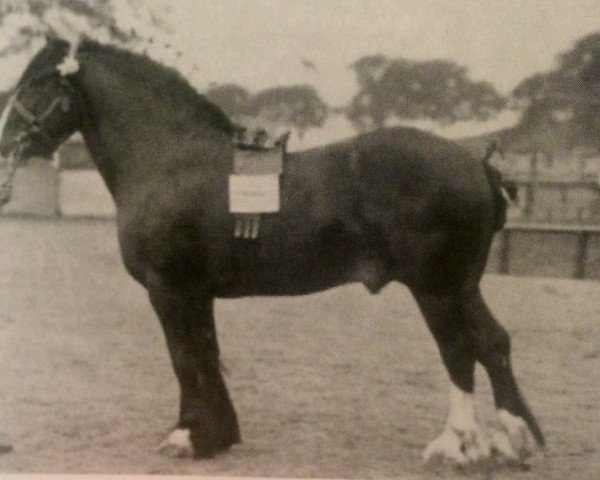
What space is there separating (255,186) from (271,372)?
451mm

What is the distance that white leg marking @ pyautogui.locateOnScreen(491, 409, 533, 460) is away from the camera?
1875mm

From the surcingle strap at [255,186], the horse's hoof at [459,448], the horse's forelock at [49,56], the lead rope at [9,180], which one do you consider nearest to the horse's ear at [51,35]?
the horse's forelock at [49,56]

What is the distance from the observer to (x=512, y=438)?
1878 mm

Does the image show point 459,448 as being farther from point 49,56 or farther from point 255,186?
point 49,56

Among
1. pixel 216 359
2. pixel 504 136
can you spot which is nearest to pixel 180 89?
pixel 216 359

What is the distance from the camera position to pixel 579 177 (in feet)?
6.59

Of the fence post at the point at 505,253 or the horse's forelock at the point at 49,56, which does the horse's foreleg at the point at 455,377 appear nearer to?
the fence post at the point at 505,253

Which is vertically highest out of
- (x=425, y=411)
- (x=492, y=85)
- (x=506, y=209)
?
(x=492, y=85)

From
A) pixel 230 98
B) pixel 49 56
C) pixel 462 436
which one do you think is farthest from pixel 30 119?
pixel 462 436

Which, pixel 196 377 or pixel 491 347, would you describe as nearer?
pixel 491 347

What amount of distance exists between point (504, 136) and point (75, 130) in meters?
0.95

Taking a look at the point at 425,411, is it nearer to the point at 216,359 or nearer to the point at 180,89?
the point at 216,359

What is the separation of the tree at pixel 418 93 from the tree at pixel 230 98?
244 mm

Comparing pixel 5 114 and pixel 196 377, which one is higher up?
pixel 5 114
